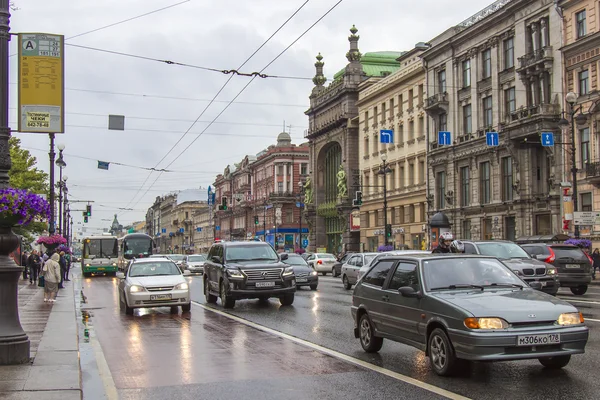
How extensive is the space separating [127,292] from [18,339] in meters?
9.27

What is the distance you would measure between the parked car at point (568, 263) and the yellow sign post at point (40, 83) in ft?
54.9

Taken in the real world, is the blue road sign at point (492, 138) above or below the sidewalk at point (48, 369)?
above

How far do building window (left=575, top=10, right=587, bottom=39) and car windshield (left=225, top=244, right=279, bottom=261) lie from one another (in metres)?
27.2

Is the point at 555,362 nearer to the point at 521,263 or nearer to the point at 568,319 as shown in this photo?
the point at 568,319

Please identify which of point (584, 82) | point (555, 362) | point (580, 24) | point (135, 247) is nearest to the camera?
point (555, 362)

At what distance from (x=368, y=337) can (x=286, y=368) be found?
1647mm

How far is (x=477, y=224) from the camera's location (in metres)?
50.9

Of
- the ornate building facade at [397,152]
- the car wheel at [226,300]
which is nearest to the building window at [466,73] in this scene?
the ornate building facade at [397,152]

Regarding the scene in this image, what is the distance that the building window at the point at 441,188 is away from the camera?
56231mm

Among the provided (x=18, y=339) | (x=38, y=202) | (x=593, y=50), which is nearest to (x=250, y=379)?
(x=18, y=339)

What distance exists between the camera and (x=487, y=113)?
50.1m

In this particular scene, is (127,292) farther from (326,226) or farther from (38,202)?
(326,226)

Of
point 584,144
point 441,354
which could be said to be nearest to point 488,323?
point 441,354

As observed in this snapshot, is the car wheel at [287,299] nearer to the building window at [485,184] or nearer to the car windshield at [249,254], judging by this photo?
the car windshield at [249,254]
